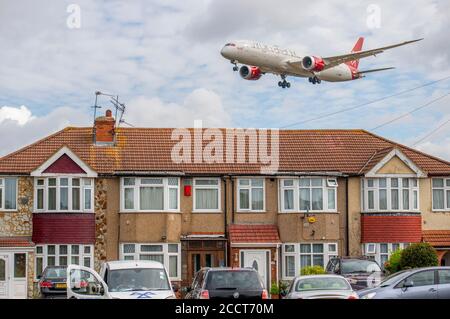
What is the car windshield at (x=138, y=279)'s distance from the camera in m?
19.0

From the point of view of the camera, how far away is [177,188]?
41.4m

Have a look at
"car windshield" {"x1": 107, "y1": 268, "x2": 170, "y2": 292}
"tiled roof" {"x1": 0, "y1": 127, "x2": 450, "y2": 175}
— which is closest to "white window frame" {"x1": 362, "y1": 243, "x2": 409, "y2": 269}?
"tiled roof" {"x1": 0, "y1": 127, "x2": 450, "y2": 175}

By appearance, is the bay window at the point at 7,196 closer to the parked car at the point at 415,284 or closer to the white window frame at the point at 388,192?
the white window frame at the point at 388,192

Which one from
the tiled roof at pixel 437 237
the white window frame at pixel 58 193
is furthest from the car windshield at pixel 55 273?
the tiled roof at pixel 437 237

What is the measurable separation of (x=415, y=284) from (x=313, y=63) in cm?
2419

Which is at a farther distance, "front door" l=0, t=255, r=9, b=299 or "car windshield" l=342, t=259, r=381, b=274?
"front door" l=0, t=255, r=9, b=299

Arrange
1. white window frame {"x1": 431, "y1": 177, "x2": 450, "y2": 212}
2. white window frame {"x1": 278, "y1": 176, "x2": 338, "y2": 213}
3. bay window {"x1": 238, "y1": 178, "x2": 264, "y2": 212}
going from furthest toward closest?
white window frame {"x1": 431, "y1": 177, "x2": 450, "y2": 212} < bay window {"x1": 238, "y1": 178, "x2": 264, "y2": 212} < white window frame {"x1": 278, "y1": 176, "x2": 338, "y2": 213}

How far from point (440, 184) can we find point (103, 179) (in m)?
17.1

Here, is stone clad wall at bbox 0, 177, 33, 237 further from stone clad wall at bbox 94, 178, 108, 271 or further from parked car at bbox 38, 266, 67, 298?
parked car at bbox 38, 266, 67, 298

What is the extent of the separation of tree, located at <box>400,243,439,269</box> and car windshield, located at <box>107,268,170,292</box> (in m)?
16.9

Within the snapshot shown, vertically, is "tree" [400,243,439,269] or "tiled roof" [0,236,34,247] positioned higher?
"tiled roof" [0,236,34,247]

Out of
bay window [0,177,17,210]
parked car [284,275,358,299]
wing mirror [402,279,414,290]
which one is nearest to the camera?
parked car [284,275,358,299]

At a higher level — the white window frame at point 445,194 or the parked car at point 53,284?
the white window frame at point 445,194

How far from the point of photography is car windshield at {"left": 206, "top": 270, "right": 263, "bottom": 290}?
1902 cm
